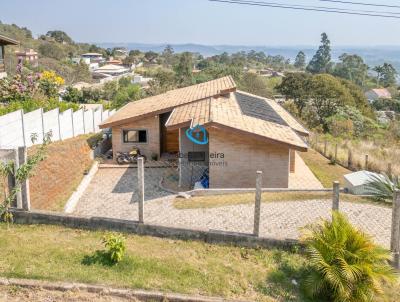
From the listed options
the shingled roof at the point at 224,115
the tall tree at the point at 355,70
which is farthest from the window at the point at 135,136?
the tall tree at the point at 355,70

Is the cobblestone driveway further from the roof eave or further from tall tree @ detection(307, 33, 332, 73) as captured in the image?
tall tree @ detection(307, 33, 332, 73)

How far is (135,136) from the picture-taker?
898 inches

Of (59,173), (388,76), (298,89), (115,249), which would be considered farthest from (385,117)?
(388,76)

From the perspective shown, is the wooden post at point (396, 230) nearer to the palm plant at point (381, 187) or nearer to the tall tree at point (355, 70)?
the palm plant at point (381, 187)

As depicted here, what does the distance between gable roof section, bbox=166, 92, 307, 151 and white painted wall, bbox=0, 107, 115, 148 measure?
5.97 meters

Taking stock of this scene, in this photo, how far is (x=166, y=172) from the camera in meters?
20.2

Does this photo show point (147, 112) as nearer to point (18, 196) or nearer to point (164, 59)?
point (18, 196)

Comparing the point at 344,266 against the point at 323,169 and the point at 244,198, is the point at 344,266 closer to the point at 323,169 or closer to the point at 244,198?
the point at 244,198

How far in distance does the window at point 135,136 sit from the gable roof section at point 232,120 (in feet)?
8.52

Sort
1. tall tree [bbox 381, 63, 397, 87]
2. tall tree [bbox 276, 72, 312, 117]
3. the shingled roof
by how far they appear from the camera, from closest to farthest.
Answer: the shingled roof < tall tree [bbox 276, 72, 312, 117] < tall tree [bbox 381, 63, 397, 87]

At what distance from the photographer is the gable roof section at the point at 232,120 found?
672 inches

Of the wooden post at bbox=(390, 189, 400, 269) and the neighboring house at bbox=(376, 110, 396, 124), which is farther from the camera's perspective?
the neighboring house at bbox=(376, 110, 396, 124)

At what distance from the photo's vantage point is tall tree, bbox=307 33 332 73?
166 m

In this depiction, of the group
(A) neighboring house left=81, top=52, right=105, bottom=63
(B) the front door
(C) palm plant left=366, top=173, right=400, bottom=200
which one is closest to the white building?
(C) palm plant left=366, top=173, right=400, bottom=200
